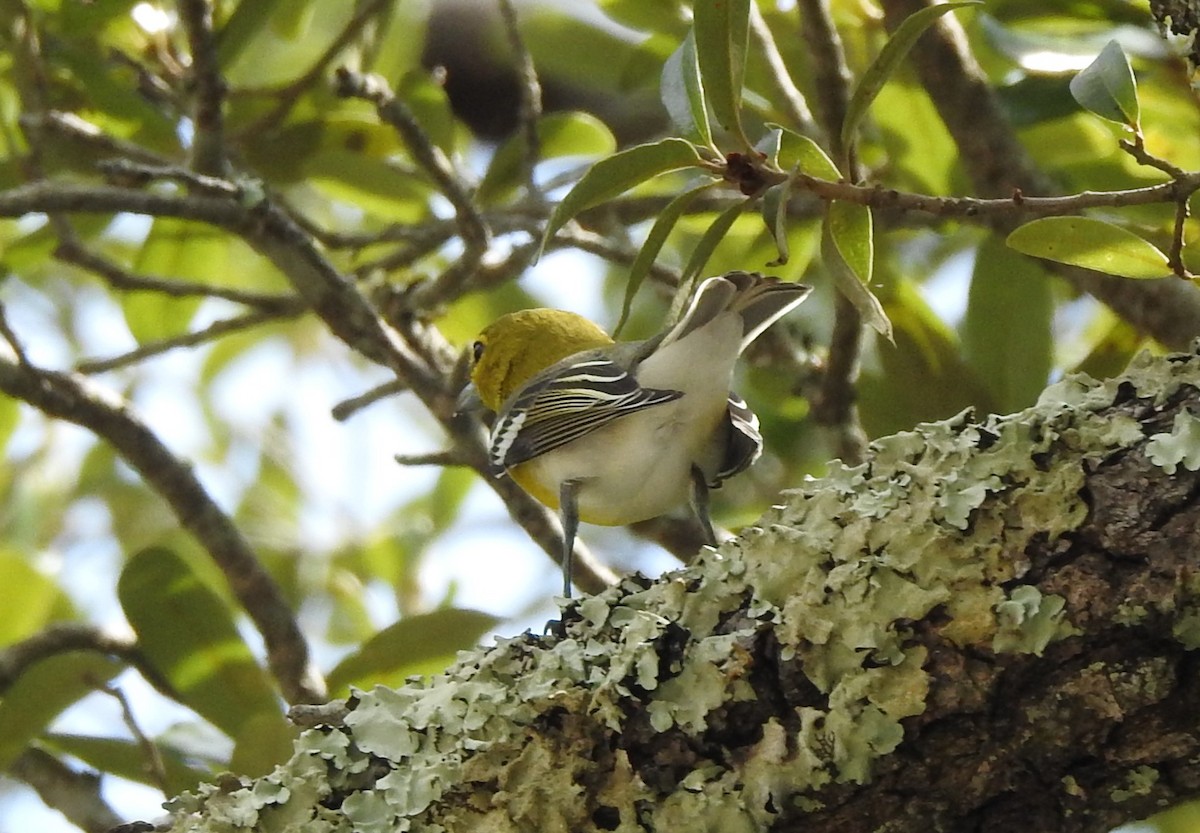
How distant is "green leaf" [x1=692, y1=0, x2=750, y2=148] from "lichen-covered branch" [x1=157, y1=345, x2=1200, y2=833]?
434mm

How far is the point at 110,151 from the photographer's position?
262cm

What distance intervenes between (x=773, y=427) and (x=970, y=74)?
79 centimetres

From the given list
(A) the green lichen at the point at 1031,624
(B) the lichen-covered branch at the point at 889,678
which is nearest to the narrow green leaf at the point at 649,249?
(B) the lichen-covered branch at the point at 889,678

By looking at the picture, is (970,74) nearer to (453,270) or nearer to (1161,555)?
(453,270)

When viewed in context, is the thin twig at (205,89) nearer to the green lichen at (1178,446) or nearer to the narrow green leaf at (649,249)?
the narrow green leaf at (649,249)

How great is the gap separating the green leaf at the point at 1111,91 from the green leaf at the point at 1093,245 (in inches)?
4.4

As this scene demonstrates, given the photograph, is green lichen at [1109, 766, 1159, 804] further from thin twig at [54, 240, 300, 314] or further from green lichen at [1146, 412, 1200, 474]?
thin twig at [54, 240, 300, 314]

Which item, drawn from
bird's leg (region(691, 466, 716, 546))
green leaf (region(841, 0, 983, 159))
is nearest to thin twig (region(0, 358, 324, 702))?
bird's leg (region(691, 466, 716, 546))

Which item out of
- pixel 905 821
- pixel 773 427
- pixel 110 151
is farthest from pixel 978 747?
pixel 110 151

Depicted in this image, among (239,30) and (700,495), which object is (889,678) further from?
(239,30)

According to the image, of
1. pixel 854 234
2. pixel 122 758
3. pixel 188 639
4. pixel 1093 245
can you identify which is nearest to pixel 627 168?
pixel 854 234

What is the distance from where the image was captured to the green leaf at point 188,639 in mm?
2314

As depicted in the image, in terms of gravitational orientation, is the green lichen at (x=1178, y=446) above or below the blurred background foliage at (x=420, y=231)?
below

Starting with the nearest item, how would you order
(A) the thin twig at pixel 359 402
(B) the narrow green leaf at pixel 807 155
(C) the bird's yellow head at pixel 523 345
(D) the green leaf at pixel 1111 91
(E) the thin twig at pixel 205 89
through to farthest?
(D) the green leaf at pixel 1111 91 → (B) the narrow green leaf at pixel 807 155 → (E) the thin twig at pixel 205 89 → (A) the thin twig at pixel 359 402 → (C) the bird's yellow head at pixel 523 345
